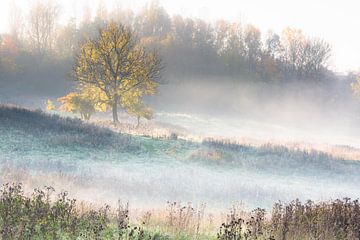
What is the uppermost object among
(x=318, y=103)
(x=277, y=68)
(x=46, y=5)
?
(x=46, y=5)

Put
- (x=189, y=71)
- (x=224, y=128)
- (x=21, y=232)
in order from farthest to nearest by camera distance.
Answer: (x=189, y=71)
(x=224, y=128)
(x=21, y=232)

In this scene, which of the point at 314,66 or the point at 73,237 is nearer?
the point at 73,237

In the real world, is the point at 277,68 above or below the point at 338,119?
above

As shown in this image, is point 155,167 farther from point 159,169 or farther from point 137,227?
point 137,227

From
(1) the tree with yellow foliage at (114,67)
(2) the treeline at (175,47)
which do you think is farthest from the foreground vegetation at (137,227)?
(2) the treeline at (175,47)

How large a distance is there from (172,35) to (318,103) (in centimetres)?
2946

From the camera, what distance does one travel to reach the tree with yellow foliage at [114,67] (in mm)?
40094

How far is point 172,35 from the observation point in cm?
8656

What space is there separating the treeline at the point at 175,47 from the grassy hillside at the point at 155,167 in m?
48.1

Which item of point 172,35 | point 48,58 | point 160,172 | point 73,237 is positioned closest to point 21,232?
point 73,237

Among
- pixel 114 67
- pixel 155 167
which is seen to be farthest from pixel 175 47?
pixel 155 167

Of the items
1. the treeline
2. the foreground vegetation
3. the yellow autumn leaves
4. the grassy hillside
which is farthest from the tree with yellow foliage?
the treeline

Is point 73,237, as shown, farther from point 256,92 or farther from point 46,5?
point 46,5

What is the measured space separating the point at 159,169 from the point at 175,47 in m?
63.1
